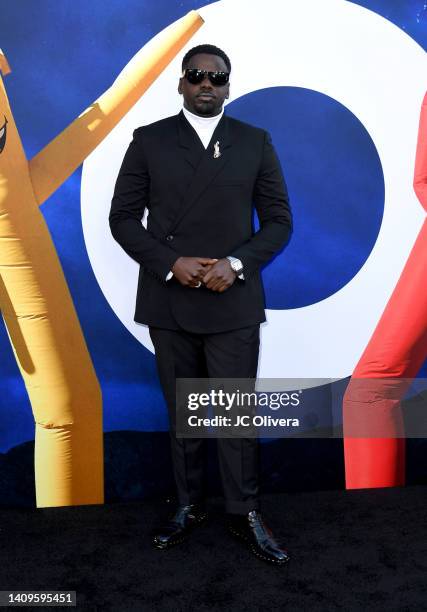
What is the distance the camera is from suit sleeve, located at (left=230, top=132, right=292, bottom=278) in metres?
2.44

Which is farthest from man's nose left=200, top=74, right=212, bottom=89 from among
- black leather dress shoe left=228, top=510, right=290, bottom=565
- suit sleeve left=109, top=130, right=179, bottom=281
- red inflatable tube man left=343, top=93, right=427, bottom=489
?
black leather dress shoe left=228, top=510, right=290, bottom=565

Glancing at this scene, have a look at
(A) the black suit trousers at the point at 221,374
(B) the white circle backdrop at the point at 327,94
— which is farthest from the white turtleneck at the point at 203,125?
(A) the black suit trousers at the point at 221,374

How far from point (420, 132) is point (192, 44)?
1.10 metres

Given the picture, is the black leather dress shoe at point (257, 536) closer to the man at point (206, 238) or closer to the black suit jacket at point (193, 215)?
the man at point (206, 238)

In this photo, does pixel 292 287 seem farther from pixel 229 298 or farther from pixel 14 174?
pixel 14 174

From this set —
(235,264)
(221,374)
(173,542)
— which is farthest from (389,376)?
(173,542)

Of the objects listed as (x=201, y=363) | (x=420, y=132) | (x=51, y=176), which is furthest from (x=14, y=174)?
(x=420, y=132)

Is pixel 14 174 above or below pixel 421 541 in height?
above

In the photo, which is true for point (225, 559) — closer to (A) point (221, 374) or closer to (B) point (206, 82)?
(A) point (221, 374)

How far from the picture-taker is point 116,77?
2814 millimetres

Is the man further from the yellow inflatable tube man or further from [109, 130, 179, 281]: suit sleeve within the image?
the yellow inflatable tube man

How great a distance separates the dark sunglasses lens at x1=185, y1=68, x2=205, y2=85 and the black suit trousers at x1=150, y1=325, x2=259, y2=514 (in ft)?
2.99

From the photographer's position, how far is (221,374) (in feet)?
8.13

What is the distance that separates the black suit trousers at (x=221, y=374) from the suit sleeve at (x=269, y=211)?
28 cm
